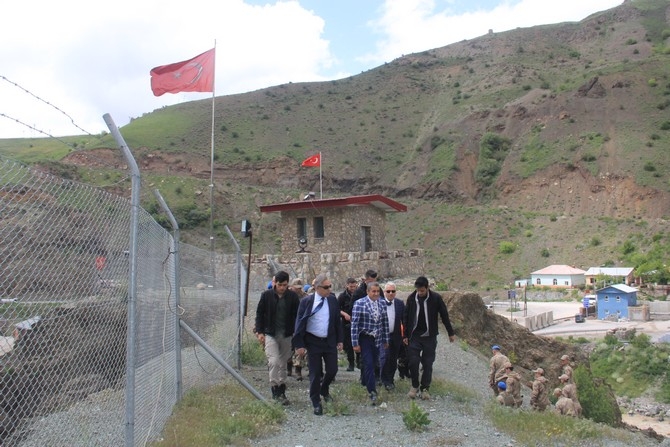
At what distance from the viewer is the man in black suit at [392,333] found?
8.23m

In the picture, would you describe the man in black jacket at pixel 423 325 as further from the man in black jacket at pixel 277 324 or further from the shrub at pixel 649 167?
the shrub at pixel 649 167

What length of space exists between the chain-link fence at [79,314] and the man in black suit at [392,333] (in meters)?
3.05

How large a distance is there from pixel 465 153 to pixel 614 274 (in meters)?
27.9

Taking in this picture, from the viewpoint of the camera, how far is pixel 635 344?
27031mm

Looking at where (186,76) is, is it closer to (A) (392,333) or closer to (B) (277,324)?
(B) (277,324)

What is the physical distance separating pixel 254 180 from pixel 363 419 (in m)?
59.6

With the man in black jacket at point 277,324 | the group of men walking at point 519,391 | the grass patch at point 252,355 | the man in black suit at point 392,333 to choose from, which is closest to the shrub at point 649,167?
A: the group of men walking at point 519,391

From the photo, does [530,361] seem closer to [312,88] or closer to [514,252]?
[514,252]

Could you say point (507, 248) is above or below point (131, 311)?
above

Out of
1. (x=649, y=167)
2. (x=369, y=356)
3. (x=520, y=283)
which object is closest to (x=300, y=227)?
(x=369, y=356)

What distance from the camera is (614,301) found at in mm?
36469

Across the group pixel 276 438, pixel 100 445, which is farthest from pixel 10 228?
pixel 276 438

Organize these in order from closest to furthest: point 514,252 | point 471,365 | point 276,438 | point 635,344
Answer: point 276,438
point 471,365
point 635,344
point 514,252

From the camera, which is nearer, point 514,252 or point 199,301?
point 199,301
